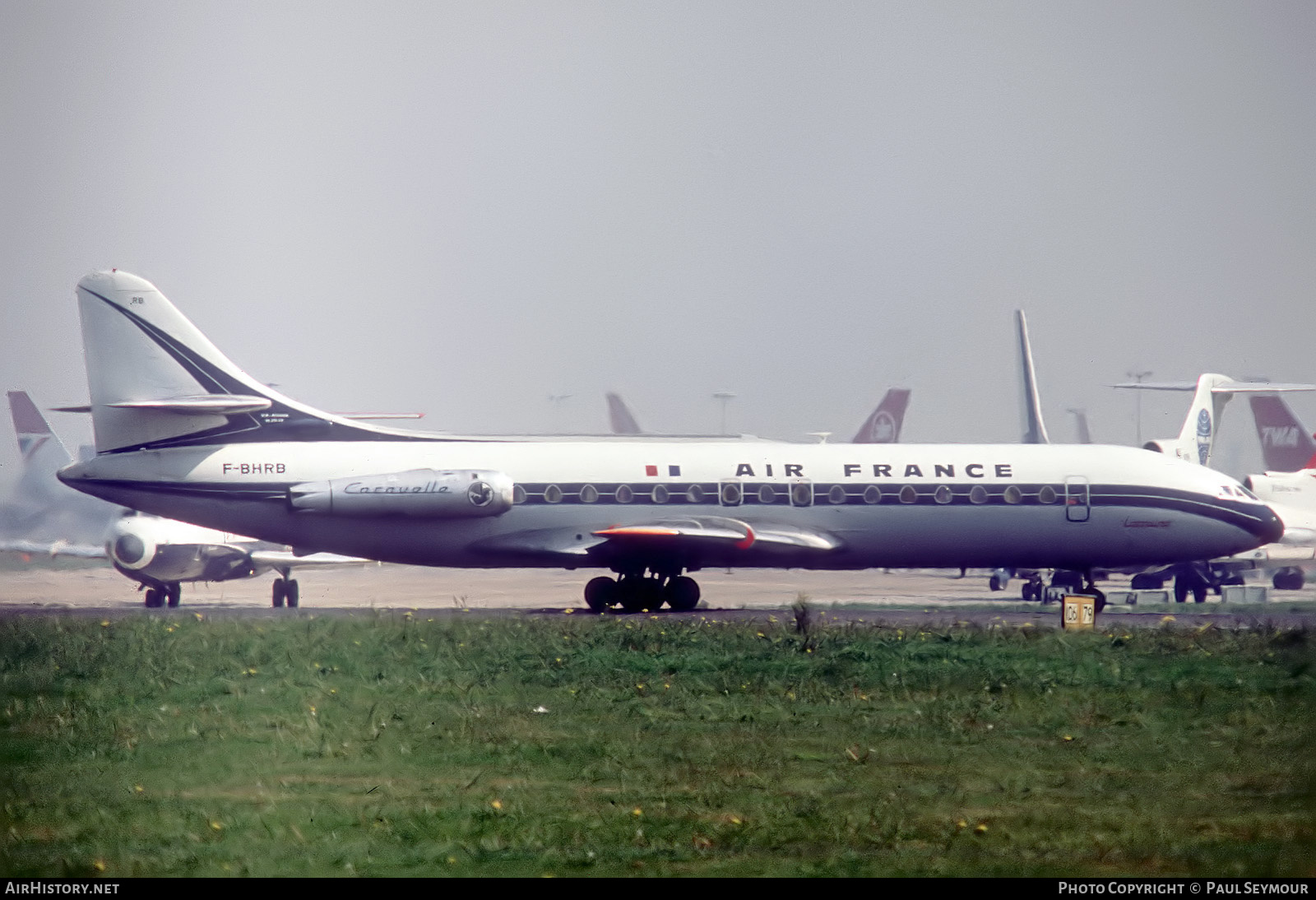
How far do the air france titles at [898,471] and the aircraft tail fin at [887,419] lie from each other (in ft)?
140

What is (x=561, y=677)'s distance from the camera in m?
16.1

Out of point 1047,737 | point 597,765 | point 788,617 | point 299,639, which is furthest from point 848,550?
point 597,765

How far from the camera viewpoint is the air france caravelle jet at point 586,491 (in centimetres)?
2716

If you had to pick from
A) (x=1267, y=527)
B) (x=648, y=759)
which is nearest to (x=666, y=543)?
(x=1267, y=527)

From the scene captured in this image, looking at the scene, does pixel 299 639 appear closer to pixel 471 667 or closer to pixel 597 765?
pixel 471 667

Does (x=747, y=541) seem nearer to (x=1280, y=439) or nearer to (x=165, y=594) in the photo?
(x=165, y=594)

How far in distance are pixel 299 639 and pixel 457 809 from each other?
9.89m

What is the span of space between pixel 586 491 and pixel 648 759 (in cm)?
1673

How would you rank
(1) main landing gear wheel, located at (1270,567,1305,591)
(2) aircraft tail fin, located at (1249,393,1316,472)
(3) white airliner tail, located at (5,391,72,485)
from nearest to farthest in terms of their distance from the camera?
1. (3) white airliner tail, located at (5,391,72,485)
2. (2) aircraft tail fin, located at (1249,393,1316,472)
3. (1) main landing gear wheel, located at (1270,567,1305,591)

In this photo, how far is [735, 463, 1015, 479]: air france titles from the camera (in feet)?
93.1

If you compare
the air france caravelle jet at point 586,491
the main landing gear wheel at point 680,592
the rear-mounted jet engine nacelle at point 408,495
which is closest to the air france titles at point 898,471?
the air france caravelle jet at point 586,491

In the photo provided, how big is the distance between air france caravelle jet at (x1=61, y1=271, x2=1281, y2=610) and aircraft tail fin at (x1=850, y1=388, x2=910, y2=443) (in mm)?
42254

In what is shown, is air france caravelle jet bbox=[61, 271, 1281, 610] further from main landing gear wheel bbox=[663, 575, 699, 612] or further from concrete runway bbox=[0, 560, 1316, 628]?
concrete runway bbox=[0, 560, 1316, 628]

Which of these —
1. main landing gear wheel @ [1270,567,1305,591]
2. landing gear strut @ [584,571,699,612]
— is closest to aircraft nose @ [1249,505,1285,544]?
landing gear strut @ [584,571,699,612]
